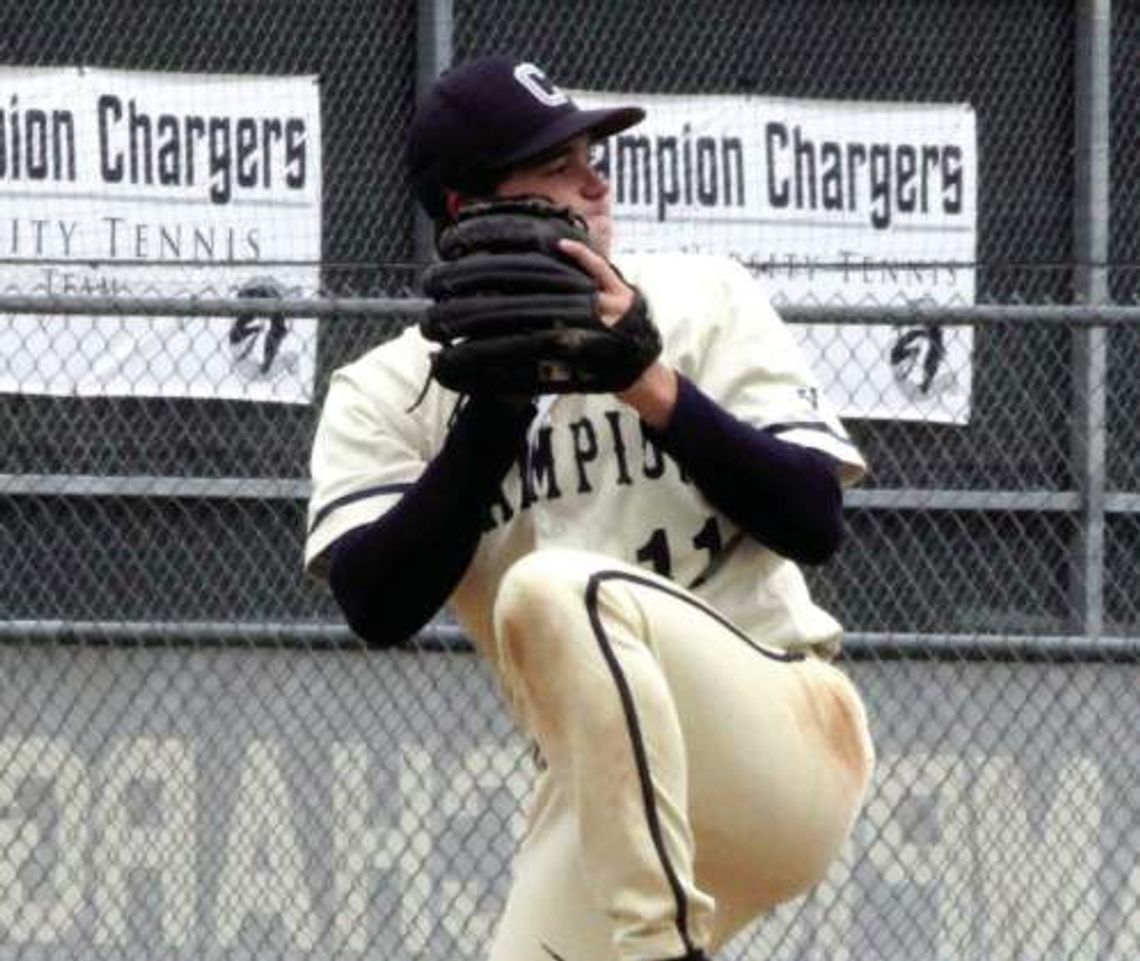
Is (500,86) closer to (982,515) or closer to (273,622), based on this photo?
(273,622)

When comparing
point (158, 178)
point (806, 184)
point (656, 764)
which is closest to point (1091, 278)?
point (806, 184)

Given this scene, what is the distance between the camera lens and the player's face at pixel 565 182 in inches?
174

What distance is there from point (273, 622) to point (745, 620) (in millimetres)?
3646

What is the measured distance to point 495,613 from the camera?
13.4 ft

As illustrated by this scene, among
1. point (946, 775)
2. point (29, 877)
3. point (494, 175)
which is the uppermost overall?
point (494, 175)

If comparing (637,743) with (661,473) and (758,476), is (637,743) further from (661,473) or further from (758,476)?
(661,473)

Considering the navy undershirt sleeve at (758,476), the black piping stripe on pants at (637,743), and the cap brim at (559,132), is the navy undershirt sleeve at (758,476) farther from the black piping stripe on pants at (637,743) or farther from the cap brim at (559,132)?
the cap brim at (559,132)

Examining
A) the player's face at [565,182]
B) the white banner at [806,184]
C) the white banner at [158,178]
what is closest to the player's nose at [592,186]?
the player's face at [565,182]

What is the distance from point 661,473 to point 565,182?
385 millimetres

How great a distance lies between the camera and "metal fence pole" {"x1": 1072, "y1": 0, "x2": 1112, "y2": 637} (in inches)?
318

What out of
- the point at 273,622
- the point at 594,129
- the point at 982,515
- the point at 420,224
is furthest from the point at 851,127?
the point at 594,129

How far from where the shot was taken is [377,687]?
25.1ft

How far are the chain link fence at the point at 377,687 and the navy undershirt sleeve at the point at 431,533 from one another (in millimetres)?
2779

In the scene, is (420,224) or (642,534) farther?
(420,224)
